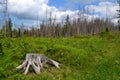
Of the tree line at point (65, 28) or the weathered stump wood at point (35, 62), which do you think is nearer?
the weathered stump wood at point (35, 62)

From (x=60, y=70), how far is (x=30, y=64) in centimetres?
233

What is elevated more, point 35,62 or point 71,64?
point 35,62

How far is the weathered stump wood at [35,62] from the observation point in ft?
64.9

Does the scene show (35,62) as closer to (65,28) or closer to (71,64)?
(71,64)

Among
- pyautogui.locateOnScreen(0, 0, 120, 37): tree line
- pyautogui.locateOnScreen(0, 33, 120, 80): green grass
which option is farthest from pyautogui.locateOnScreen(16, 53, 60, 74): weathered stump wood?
pyautogui.locateOnScreen(0, 0, 120, 37): tree line

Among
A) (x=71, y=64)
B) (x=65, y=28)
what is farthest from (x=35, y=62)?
(x=65, y=28)

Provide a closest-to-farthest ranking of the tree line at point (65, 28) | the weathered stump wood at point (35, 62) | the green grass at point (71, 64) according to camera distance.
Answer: the green grass at point (71, 64) < the weathered stump wood at point (35, 62) < the tree line at point (65, 28)

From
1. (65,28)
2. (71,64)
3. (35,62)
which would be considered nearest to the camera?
(35,62)

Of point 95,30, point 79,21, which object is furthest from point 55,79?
point 95,30

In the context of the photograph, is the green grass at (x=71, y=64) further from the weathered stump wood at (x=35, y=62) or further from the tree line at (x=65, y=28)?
the tree line at (x=65, y=28)

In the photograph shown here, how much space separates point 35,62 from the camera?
20.2 metres

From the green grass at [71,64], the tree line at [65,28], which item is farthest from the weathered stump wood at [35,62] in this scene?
the tree line at [65,28]

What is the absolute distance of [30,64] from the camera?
790 inches

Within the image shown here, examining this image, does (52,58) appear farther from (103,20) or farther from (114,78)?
(103,20)
